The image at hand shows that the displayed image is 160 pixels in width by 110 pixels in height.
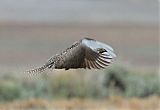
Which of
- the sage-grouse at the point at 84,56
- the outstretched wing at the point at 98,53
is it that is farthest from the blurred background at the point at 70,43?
the outstretched wing at the point at 98,53

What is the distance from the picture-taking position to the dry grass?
37.5 ft

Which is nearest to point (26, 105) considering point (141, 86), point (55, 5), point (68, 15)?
point (141, 86)

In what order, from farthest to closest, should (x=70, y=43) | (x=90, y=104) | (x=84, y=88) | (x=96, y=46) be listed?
(x=70, y=43) → (x=84, y=88) → (x=90, y=104) → (x=96, y=46)

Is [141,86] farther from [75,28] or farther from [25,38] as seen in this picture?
[75,28]

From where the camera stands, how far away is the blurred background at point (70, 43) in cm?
1316

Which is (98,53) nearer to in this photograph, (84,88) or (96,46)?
(96,46)

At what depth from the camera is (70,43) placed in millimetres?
21453

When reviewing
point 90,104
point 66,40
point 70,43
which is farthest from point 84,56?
point 66,40

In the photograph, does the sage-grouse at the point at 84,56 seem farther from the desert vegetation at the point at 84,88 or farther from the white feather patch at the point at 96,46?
the desert vegetation at the point at 84,88

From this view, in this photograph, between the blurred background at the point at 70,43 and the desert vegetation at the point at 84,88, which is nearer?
the desert vegetation at the point at 84,88

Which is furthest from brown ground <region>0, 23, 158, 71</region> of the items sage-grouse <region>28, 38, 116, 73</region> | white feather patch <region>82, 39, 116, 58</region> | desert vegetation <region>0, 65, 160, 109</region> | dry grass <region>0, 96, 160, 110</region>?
white feather patch <region>82, 39, 116, 58</region>

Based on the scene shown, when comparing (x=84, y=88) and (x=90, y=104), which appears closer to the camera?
(x=90, y=104)

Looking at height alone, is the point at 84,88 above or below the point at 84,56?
above

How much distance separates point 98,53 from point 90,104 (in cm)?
725
